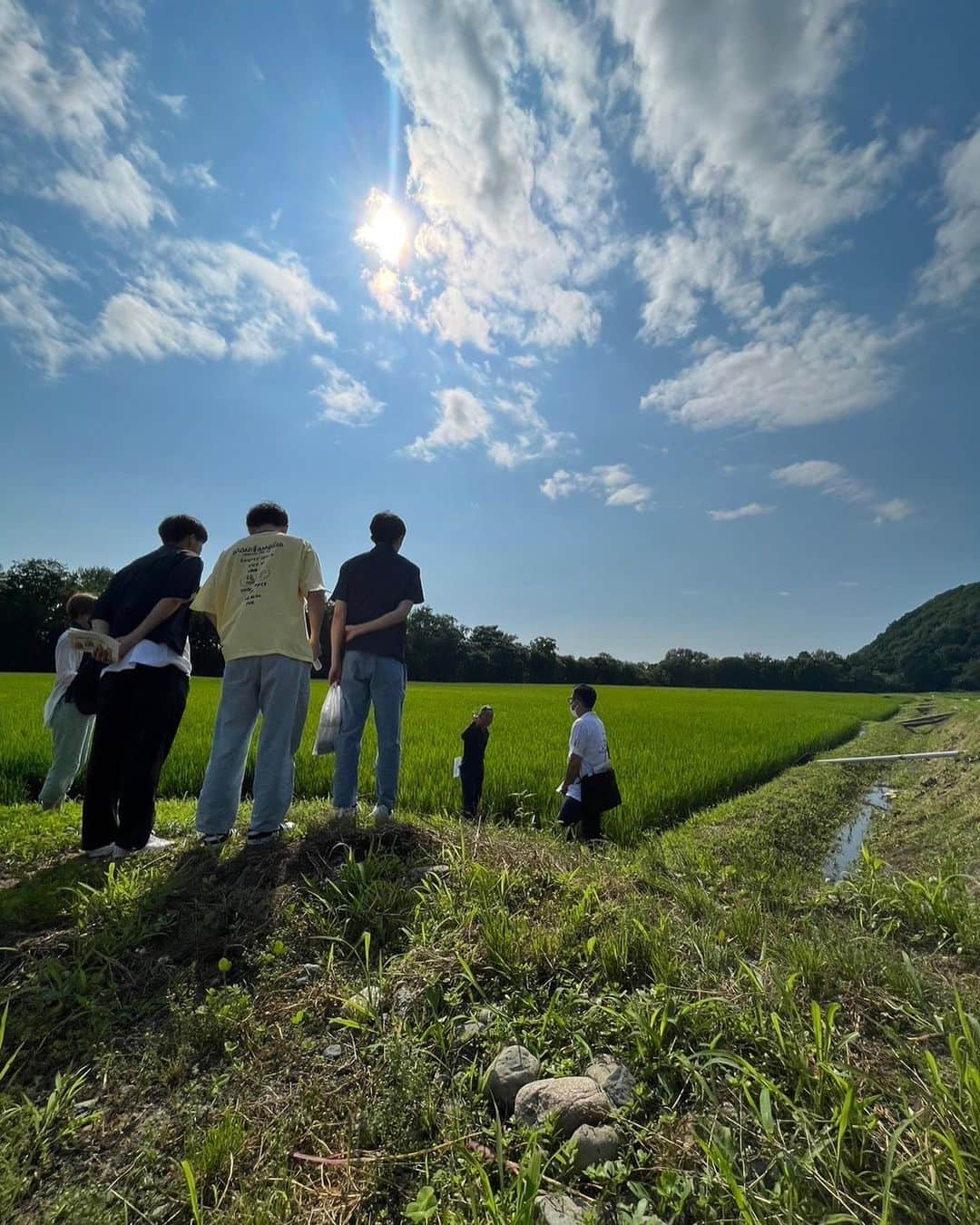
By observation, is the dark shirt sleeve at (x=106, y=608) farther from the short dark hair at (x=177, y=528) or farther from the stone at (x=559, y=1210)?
the stone at (x=559, y=1210)

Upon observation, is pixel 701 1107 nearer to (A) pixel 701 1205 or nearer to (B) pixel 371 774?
(A) pixel 701 1205

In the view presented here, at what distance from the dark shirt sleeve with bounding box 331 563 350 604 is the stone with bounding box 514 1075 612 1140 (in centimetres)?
281

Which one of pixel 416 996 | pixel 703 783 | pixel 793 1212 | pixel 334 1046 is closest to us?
pixel 793 1212

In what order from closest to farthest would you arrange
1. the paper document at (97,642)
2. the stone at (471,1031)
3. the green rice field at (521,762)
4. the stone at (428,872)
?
1. the stone at (471,1031)
2. the stone at (428,872)
3. the paper document at (97,642)
4. the green rice field at (521,762)

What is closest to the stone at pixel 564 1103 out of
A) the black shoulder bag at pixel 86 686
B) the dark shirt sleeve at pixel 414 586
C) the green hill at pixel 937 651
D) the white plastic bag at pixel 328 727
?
the white plastic bag at pixel 328 727

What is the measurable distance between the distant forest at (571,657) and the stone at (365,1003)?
117 feet

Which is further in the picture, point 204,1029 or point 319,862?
point 319,862

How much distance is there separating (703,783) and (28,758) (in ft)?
25.4

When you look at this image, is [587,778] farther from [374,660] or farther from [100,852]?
[100,852]

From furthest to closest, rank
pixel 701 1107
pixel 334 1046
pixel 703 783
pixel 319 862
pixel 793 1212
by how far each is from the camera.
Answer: pixel 703 783 < pixel 319 862 < pixel 334 1046 < pixel 701 1107 < pixel 793 1212

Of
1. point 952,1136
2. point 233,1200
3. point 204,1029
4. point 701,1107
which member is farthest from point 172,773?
point 952,1136

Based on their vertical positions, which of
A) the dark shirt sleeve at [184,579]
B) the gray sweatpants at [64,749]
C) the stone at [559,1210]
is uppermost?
the dark shirt sleeve at [184,579]

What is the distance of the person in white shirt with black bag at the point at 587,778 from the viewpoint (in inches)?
173

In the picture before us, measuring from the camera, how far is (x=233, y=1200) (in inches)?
48.7
